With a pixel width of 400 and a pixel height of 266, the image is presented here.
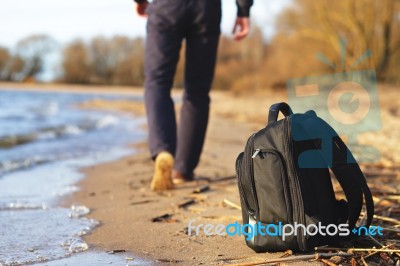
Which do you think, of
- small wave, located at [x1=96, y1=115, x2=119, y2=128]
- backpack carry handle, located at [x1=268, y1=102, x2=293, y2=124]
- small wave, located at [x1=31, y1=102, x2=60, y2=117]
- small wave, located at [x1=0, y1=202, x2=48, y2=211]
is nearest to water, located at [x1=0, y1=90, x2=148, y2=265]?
small wave, located at [x1=0, y1=202, x2=48, y2=211]

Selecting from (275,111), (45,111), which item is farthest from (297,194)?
(45,111)

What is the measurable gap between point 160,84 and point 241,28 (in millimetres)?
657

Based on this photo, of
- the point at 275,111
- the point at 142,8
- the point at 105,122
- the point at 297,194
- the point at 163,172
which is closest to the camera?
the point at 297,194

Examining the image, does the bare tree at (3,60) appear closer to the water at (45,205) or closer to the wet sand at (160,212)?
the water at (45,205)

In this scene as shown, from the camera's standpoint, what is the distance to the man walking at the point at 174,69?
292cm

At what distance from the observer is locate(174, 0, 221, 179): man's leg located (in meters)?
3.00

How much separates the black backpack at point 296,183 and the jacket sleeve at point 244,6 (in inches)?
58.9

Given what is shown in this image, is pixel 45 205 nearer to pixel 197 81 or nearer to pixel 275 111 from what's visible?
pixel 197 81

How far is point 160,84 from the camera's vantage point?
300cm

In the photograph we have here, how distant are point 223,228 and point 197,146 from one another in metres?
1.16

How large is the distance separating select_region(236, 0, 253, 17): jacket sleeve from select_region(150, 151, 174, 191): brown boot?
1.02m

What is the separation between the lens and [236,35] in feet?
10.5

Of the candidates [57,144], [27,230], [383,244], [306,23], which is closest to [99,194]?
[27,230]

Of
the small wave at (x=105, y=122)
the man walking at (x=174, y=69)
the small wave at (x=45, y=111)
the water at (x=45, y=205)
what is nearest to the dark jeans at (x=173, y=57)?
the man walking at (x=174, y=69)
